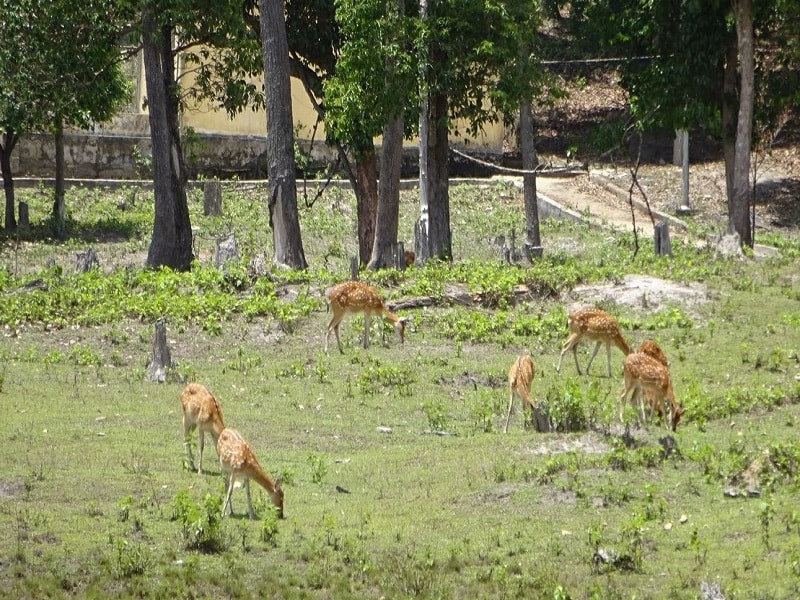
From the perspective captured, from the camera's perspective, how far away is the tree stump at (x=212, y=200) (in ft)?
114

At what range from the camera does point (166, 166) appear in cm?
2675

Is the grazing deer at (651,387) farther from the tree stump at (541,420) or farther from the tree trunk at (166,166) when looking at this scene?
the tree trunk at (166,166)

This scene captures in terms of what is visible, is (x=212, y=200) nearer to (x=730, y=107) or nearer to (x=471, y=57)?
(x=471, y=57)

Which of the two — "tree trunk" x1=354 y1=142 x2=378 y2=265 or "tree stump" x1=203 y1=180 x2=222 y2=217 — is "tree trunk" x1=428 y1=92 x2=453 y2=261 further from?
"tree stump" x1=203 y1=180 x2=222 y2=217

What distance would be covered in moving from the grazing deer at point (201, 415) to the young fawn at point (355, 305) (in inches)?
229

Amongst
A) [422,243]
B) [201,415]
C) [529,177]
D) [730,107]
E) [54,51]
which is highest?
[54,51]

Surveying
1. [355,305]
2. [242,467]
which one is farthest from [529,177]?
[242,467]

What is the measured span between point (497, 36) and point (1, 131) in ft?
44.9

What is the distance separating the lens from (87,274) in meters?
23.6

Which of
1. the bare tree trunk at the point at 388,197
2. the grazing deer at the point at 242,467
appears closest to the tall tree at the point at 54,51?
the bare tree trunk at the point at 388,197

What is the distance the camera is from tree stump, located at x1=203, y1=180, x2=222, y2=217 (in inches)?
1364

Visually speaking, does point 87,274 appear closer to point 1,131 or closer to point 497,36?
point 497,36

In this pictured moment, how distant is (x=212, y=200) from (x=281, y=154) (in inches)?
354

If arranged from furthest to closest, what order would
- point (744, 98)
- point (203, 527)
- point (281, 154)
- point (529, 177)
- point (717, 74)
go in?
point (717, 74)
point (529, 177)
point (744, 98)
point (281, 154)
point (203, 527)
